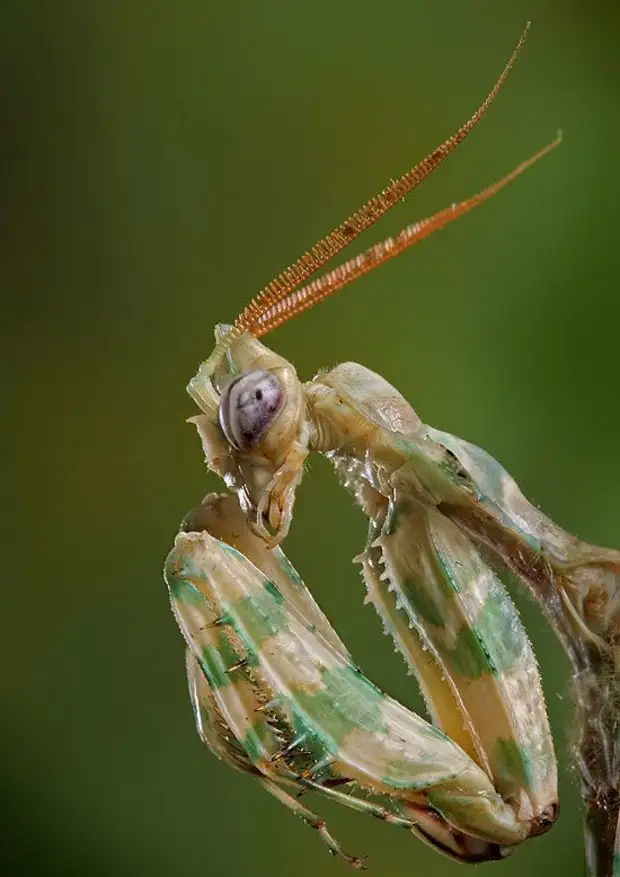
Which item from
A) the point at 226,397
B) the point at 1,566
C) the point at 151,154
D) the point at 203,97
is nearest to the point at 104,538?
the point at 1,566

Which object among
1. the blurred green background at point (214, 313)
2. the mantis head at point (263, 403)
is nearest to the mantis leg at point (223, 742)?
the mantis head at point (263, 403)

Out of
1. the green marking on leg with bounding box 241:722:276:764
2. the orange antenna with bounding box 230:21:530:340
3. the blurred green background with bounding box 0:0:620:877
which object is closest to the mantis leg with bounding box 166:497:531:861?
the green marking on leg with bounding box 241:722:276:764

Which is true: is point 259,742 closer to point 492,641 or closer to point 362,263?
point 492,641

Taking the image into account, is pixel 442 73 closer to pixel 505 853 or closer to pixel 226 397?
pixel 226 397

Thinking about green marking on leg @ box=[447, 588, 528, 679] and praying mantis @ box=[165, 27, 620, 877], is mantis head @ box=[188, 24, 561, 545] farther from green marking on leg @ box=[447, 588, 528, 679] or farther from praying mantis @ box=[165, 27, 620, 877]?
green marking on leg @ box=[447, 588, 528, 679]

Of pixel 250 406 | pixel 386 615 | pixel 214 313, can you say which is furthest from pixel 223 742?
pixel 214 313

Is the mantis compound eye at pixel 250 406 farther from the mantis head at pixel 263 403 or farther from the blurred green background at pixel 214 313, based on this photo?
the blurred green background at pixel 214 313

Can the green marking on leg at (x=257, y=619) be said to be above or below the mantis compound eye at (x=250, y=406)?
below
